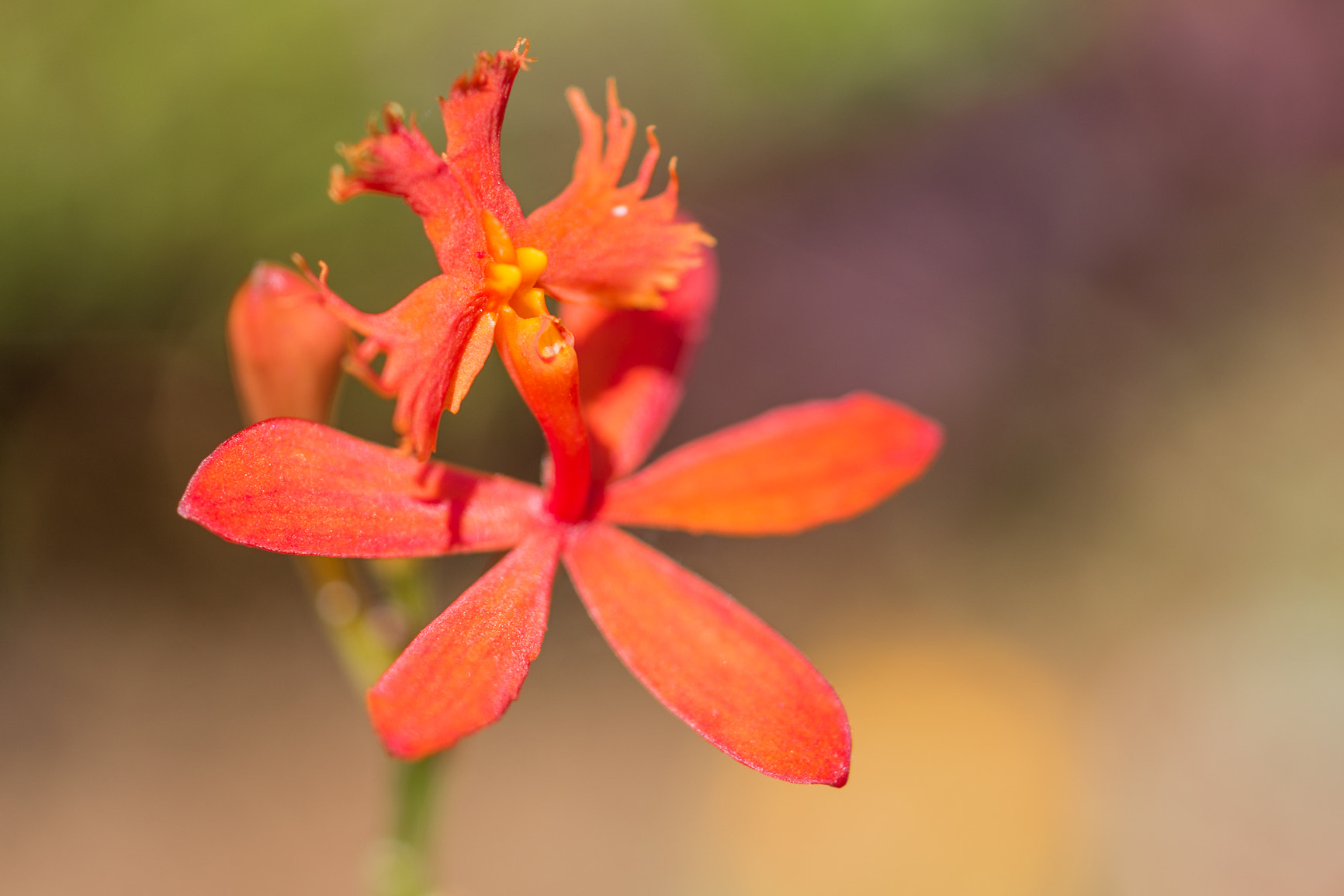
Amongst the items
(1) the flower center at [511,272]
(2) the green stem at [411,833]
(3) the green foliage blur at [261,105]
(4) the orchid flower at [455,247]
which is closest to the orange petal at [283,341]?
(4) the orchid flower at [455,247]

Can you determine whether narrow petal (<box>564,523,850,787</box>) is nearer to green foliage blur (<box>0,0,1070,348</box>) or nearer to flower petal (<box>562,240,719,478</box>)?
flower petal (<box>562,240,719,478</box>)

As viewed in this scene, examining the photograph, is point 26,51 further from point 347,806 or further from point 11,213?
point 347,806

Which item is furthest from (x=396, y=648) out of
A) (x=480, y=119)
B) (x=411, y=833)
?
(x=480, y=119)

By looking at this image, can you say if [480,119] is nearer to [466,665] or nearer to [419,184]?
[419,184]

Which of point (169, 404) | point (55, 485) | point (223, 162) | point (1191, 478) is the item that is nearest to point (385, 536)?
point (223, 162)

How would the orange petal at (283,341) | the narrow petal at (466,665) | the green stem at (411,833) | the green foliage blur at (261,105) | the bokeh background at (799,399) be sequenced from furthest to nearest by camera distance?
the bokeh background at (799,399), the green foliage blur at (261,105), the green stem at (411,833), the orange petal at (283,341), the narrow petal at (466,665)

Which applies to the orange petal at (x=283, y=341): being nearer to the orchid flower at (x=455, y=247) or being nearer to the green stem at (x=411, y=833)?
the orchid flower at (x=455, y=247)

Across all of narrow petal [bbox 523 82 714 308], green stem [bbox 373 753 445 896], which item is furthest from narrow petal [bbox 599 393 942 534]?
green stem [bbox 373 753 445 896]

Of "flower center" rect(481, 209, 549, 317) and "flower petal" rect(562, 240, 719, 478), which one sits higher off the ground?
"flower center" rect(481, 209, 549, 317)
